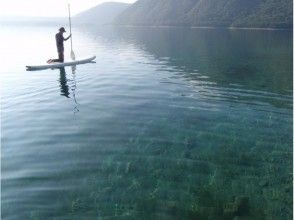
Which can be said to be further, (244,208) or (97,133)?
(97,133)

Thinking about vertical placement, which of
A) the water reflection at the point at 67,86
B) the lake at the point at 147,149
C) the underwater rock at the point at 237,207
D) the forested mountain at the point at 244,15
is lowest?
the underwater rock at the point at 237,207

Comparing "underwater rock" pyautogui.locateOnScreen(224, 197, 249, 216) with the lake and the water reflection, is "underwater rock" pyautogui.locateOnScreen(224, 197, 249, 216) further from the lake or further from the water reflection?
the water reflection

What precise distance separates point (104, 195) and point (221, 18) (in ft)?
570

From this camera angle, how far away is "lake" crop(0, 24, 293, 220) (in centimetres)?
1274

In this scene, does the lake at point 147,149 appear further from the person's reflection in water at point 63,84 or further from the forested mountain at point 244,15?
the forested mountain at point 244,15

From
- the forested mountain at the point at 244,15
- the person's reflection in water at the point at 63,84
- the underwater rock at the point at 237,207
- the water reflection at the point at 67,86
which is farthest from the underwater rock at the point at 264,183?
the forested mountain at the point at 244,15

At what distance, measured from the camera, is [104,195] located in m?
13.3

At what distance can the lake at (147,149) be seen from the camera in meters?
12.7

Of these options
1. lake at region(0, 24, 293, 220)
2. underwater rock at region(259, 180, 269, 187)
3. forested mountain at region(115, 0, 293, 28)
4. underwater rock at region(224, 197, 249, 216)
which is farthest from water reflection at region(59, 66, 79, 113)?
forested mountain at region(115, 0, 293, 28)

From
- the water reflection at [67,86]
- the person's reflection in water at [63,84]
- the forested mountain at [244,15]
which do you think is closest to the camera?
the water reflection at [67,86]

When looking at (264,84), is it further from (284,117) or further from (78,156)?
(78,156)

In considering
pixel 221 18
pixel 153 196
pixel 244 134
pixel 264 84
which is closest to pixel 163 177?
pixel 153 196

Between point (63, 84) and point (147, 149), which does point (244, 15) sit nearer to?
point (63, 84)

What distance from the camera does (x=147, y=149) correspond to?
685 inches
